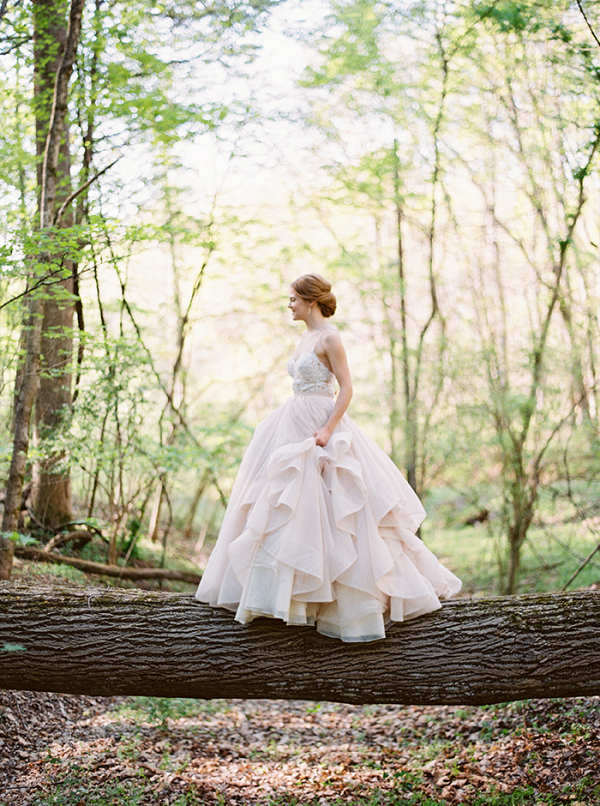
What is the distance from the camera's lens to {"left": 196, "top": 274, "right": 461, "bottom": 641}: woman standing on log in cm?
312

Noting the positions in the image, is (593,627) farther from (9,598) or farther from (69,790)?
(9,598)

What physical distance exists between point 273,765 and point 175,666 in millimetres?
1412

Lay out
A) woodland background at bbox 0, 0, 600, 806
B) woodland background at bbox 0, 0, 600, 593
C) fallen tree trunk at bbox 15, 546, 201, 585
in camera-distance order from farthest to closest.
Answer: fallen tree trunk at bbox 15, 546, 201, 585 < woodland background at bbox 0, 0, 600, 593 < woodland background at bbox 0, 0, 600, 806

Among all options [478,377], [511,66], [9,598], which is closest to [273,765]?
[9,598]

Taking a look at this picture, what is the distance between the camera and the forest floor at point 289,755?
140 inches

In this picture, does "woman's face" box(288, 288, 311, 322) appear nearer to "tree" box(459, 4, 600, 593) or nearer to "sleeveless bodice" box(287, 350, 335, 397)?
"sleeveless bodice" box(287, 350, 335, 397)

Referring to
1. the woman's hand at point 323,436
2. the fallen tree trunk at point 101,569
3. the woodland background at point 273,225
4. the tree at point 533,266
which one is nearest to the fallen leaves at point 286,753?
the woodland background at point 273,225

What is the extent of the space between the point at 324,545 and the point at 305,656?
649 millimetres

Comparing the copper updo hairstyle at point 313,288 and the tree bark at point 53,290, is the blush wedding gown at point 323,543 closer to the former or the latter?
the copper updo hairstyle at point 313,288

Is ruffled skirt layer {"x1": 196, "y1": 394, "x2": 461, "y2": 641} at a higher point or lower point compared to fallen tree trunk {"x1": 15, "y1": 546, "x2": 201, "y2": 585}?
higher

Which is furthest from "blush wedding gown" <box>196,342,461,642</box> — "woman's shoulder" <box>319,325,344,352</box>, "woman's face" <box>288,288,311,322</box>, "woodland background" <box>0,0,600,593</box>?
"woodland background" <box>0,0,600,593</box>

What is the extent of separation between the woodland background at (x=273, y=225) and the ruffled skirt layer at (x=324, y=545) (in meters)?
2.13

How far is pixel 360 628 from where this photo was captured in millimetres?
3156

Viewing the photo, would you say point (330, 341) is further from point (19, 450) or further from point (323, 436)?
point (19, 450)
